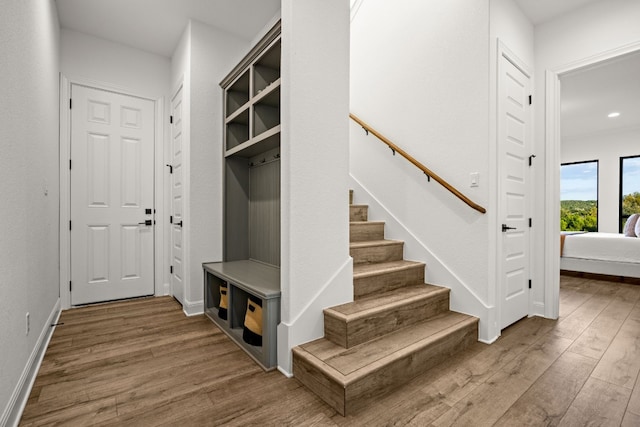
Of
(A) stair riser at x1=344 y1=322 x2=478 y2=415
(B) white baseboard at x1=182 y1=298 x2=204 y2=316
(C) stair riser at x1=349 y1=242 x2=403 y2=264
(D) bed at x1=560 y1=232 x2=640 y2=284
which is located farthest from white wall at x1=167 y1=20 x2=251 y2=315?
(D) bed at x1=560 y1=232 x2=640 y2=284

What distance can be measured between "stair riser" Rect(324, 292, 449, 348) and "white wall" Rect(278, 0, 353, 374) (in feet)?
0.43

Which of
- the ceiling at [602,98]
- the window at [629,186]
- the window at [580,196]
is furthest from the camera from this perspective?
the window at [580,196]

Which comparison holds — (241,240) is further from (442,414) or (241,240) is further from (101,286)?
(442,414)

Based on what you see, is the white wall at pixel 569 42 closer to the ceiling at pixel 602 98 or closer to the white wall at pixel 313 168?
the ceiling at pixel 602 98

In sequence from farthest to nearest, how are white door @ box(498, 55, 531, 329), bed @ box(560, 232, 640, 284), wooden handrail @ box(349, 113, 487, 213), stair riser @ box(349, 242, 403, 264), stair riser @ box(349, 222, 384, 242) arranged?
bed @ box(560, 232, 640, 284)
stair riser @ box(349, 222, 384, 242)
stair riser @ box(349, 242, 403, 264)
white door @ box(498, 55, 531, 329)
wooden handrail @ box(349, 113, 487, 213)

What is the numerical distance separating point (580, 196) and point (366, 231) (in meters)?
6.92

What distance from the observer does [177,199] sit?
346 cm

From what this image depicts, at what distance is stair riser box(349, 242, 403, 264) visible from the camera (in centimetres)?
262

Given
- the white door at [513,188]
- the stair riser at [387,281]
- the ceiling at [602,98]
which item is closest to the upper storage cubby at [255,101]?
the stair riser at [387,281]

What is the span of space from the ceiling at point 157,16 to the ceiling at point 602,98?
9.76 feet

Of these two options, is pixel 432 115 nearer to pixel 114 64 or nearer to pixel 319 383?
pixel 319 383

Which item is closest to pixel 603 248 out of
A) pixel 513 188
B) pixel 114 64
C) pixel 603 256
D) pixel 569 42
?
pixel 603 256

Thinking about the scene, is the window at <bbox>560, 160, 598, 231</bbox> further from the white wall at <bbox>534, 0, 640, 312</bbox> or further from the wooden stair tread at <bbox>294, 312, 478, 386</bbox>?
the wooden stair tread at <bbox>294, 312, 478, 386</bbox>

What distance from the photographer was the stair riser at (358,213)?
3.21 m
